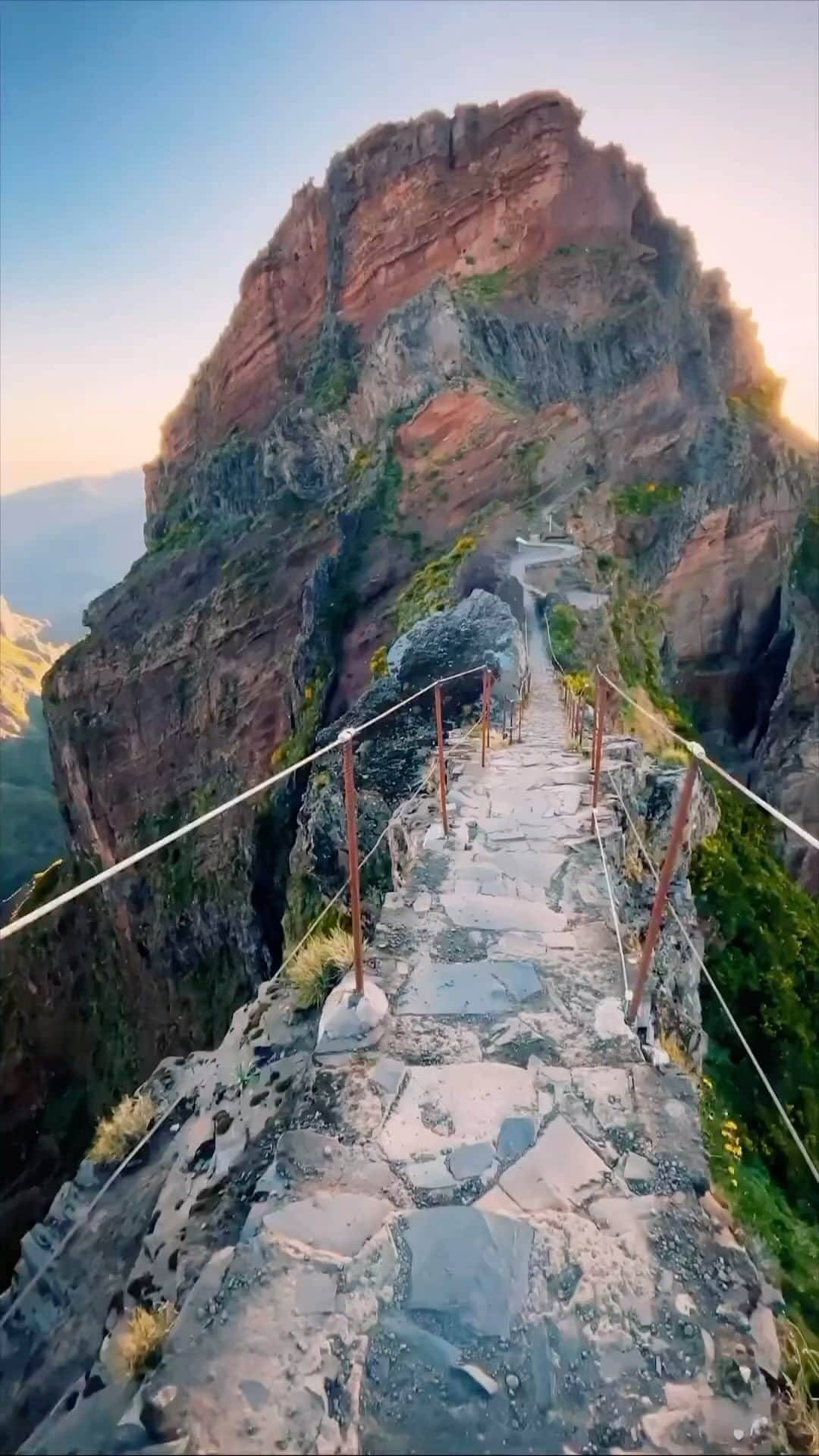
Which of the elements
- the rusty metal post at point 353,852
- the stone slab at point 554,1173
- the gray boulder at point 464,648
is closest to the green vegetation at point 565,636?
the gray boulder at point 464,648

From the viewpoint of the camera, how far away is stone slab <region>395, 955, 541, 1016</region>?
3754 mm

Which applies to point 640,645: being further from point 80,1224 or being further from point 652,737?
point 80,1224

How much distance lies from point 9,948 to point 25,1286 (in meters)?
21.7

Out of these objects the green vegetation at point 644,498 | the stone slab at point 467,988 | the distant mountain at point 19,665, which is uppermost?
the green vegetation at point 644,498

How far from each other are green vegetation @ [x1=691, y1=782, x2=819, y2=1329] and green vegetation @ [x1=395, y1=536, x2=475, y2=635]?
674 centimetres

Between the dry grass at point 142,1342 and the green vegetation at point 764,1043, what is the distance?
2634 mm

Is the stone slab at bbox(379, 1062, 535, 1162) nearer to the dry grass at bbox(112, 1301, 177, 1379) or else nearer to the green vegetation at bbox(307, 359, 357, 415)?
the dry grass at bbox(112, 1301, 177, 1379)

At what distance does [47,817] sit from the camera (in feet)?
176

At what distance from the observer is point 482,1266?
8.14ft

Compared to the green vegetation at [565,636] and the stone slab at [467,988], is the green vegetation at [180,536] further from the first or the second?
the stone slab at [467,988]

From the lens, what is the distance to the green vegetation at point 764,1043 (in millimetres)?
5566

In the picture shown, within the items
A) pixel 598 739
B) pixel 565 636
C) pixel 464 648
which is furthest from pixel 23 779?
pixel 598 739

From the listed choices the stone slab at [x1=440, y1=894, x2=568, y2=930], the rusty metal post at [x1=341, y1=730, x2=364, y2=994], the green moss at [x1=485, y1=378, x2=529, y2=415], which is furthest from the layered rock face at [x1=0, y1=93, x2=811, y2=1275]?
the rusty metal post at [x1=341, y1=730, x2=364, y2=994]

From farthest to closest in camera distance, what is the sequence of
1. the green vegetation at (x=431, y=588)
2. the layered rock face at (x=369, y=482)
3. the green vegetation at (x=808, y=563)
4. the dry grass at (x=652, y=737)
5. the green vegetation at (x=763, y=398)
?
the green vegetation at (x=763, y=398) → the green vegetation at (x=808, y=563) → the layered rock face at (x=369, y=482) → the green vegetation at (x=431, y=588) → the dry grass at (x=652, y=737)
